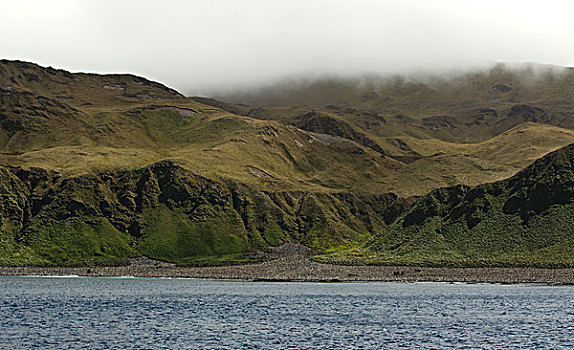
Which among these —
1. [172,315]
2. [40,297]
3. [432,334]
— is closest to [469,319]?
[432,334]

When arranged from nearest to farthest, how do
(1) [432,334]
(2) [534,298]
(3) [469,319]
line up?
(1) [432,334] → (3) [469,319] → (2) [534,298]

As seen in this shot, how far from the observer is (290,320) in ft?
393

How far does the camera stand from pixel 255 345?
90438 millimetres

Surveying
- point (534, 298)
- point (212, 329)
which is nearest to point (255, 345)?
point (212, 329)

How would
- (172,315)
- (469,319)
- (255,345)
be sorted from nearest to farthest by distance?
(255,345) < (469,319) < (172,315)

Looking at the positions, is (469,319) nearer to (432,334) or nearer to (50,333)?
(432,334)

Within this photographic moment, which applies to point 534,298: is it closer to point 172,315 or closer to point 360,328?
point 360,328

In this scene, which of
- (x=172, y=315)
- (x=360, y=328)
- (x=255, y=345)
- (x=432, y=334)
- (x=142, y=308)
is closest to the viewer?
(x=255, y=345)

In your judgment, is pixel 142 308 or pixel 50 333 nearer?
pixel 50 333

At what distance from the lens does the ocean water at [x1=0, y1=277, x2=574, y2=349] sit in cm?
9200

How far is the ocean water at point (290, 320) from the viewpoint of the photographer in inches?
3622

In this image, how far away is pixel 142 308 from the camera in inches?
5709

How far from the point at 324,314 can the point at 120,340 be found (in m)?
47.3

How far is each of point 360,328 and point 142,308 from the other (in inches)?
2273
